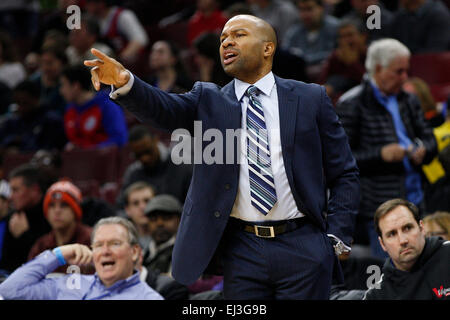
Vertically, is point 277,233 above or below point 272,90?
below

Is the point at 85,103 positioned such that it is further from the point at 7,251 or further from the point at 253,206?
the point at 253,206

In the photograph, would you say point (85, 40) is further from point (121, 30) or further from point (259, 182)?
point (259, 182)

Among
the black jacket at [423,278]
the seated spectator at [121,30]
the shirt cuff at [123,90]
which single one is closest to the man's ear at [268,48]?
the shirt cuff at [123,90]

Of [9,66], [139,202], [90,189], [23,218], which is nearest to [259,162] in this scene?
→ [139,202]

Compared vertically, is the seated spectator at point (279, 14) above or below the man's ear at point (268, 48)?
above

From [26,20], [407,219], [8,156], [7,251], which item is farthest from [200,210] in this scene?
[26,20]

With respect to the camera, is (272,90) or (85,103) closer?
(272,90)

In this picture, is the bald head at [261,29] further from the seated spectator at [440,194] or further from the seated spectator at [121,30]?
the seated spectator at [121,30]

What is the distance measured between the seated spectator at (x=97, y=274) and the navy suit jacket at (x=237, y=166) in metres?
1.14

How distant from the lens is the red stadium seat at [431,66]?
21.7 ft

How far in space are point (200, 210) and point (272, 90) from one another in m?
0.50

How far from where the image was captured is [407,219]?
3.52 meters

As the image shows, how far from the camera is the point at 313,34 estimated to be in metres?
7.34
